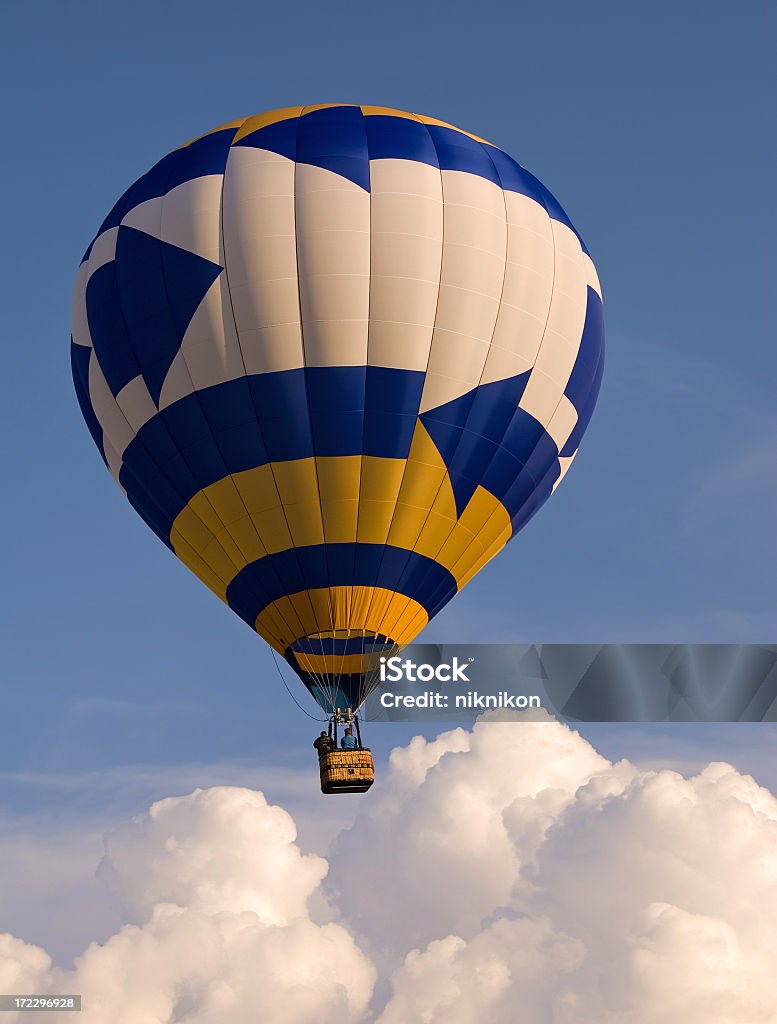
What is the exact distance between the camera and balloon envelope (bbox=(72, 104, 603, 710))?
2564cm

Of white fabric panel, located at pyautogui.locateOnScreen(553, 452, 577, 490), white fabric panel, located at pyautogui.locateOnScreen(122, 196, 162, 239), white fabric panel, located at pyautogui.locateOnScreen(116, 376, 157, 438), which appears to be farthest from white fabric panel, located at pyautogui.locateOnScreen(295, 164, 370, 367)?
white fabric panel, located at pyautogui.locateOnScreen(553, 452, 577, 490)

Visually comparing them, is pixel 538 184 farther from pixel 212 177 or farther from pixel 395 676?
pixel 395 676

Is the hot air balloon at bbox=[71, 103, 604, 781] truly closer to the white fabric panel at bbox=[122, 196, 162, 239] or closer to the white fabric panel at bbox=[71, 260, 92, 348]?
the white fabric panel at bbox=[122, 196, 162, 239]

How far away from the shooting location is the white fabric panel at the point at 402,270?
84.1 feet

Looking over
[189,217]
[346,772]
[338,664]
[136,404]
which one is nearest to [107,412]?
[136,404]

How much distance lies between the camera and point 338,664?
2592 cm

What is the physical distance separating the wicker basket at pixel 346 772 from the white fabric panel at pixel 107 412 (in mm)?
5933

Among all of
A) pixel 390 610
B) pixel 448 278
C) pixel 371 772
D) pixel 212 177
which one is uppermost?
pixel 212 177

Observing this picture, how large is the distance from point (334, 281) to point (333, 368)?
124 cm

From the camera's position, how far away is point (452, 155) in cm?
2711

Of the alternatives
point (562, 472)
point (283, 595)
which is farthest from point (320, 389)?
point (562, 472)

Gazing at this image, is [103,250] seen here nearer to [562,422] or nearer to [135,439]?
[135,439]

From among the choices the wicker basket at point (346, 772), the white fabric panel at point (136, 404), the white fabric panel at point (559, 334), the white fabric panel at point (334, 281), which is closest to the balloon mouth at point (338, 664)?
the wicker basket at point (346, 772)

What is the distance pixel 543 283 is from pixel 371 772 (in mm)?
7779
